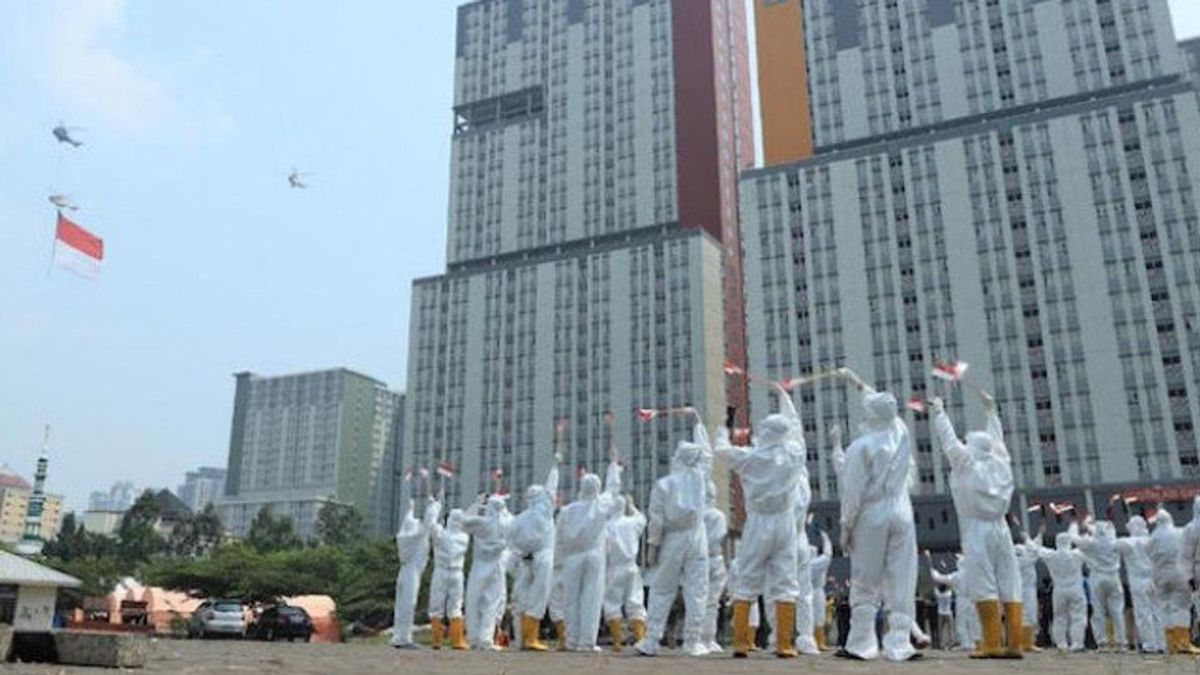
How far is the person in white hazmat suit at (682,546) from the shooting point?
12133 millimetres

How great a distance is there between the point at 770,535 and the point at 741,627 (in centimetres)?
110

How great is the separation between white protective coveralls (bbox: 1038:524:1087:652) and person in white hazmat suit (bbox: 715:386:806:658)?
10.2 meters

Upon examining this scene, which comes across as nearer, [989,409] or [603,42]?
[989,409]

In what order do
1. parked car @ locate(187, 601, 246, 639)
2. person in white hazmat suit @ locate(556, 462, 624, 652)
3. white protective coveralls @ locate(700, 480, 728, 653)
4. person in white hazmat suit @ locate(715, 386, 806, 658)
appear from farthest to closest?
parked car @ locate(187, 601, 246, 639) < white protective coveralls @ locate(700, 480, 728, 653) < person in white hazmat suit @ locate(556, 462, 624, 652) < person in white hazmat suit @ locate(715, 386, 806, 658)

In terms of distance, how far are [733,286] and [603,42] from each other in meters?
28.7

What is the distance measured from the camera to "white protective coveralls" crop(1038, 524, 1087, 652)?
61.4ft

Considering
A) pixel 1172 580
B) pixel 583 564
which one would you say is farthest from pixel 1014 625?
pixel 583 564

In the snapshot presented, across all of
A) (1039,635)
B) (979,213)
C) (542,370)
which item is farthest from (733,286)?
(1039,635)

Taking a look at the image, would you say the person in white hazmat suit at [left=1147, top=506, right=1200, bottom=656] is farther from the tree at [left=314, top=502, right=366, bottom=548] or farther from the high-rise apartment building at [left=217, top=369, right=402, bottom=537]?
the high-rise apartment building at [left=217, top=369, right=402, bottom=537]

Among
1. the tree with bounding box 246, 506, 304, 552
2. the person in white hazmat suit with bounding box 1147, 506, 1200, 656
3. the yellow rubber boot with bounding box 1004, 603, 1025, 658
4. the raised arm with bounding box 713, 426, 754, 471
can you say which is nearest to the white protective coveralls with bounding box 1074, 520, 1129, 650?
the person in white hazmat suit with bounding box 1147, 506, 1200, 656

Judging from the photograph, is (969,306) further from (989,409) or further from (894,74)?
(989,409)

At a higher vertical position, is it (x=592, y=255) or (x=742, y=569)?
(x=592, y=255)

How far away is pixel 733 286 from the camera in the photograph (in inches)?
3482

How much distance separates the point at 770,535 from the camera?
10961 millimetres
